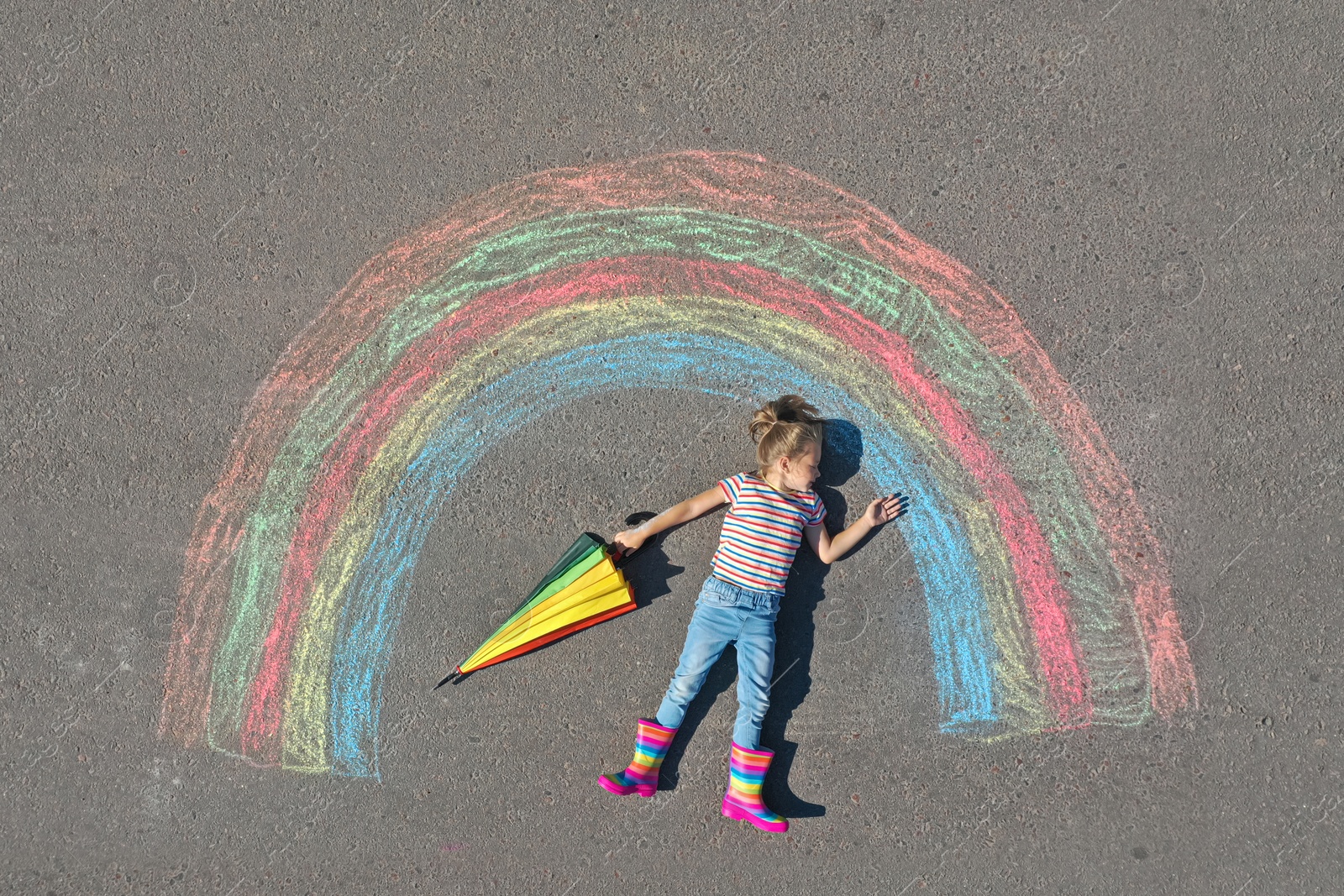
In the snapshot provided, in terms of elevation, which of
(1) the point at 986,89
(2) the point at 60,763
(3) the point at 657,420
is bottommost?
(2) the point at 60,763

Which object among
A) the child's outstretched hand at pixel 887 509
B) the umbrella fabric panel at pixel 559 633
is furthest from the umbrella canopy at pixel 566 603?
the child's outstretched hand at pixel 887 509

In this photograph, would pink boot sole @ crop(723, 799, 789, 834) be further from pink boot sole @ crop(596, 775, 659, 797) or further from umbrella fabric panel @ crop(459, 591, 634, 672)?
umbrella fabric panel @ crop(459, 591, 634, 672)

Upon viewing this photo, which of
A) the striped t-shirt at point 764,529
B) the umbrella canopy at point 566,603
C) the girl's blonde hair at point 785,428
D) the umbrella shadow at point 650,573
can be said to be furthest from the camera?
the umbrella shadow at point 650,573

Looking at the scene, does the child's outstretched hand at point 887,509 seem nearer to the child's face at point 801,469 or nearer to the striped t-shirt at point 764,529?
the striped t-shirt at point 764,529

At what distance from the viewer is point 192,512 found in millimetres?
3943

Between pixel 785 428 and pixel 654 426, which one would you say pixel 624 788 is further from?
pixel 785 428

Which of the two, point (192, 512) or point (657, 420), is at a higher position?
point (657, 420)

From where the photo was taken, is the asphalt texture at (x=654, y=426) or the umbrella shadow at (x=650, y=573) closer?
the asphalt texture at (x=654, y=426)

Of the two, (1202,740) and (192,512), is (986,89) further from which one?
(192,512)

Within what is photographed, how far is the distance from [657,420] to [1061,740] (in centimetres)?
259

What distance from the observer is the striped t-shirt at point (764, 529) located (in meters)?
3.68

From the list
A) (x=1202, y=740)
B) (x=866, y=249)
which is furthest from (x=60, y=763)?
(x=1202, y=740)

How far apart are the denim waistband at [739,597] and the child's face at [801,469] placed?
0.55 metres

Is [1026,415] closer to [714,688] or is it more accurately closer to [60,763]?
[714,688]
